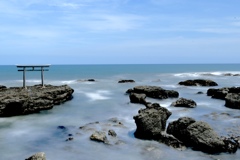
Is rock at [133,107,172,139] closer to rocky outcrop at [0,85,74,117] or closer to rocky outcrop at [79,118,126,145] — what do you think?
rocky outcrop at [79,118,126,145]

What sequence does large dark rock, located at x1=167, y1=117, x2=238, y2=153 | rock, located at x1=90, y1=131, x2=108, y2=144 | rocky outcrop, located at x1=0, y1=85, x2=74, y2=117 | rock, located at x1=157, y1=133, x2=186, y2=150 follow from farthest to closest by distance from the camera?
rocky outcrop, located at x1=0, y1=85, x2=74, y2=117 → rock, located at x1=90, y1=131, x2=108, y2=144 → rock, located at x1=157, y1=133, x2=186, y2=150 → large dark rock, located at x1=167, y1=117, x2=238, y2=153

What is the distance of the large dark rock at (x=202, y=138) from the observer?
12.2m

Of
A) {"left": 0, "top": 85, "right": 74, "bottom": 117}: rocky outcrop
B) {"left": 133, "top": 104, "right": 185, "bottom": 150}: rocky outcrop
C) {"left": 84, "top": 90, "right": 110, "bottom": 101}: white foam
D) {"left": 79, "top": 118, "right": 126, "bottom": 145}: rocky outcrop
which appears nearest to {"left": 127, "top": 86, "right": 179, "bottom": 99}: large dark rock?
{"left": 84, "top": 90, "right": 110, "bottom": 101}: white foam

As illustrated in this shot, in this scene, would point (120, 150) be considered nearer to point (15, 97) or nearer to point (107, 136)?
point (107, 136)

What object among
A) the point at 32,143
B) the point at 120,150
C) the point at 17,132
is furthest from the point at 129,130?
the point at 17,132

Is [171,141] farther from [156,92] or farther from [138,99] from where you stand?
[156,92]

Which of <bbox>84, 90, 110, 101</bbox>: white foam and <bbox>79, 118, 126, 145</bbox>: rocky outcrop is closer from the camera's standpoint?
<bbox>79, 118, 126, 145</bbox>: rocky outcrop

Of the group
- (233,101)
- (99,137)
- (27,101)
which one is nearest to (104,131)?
(99,137)

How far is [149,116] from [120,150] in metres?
2.43

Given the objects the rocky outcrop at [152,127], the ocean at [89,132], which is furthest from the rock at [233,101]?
the rocky outcrop at [152,127]

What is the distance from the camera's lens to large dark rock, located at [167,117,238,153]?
12195mm

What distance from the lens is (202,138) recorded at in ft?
41.1

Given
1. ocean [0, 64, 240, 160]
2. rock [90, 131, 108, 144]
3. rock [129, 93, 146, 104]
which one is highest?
rock [129, 93, 146, 104]

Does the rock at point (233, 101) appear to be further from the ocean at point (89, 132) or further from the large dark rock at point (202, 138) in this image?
the large dark rock at point (202, 138)
